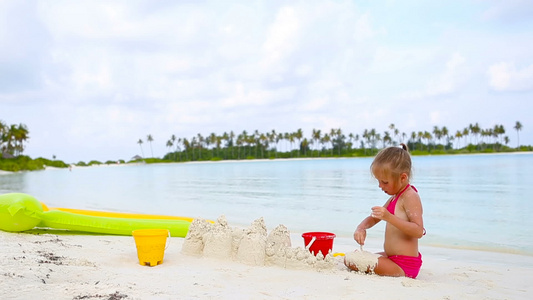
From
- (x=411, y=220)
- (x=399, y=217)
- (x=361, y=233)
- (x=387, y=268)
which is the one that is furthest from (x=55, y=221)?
(x=411, y=220)

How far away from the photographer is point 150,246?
4.20 m

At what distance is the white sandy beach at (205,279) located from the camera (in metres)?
3.09

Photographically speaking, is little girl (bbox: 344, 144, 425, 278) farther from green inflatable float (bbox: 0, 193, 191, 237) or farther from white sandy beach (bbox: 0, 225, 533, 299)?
green inflatable float (bbox: 0, 193, 191, 237)

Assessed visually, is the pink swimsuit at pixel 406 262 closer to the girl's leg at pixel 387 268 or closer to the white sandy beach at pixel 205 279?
the girl's leg at pixel 387 268

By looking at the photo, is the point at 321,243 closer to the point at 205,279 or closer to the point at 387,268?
the point at 387,268

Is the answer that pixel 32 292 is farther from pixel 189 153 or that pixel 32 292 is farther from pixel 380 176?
pixel 189 153

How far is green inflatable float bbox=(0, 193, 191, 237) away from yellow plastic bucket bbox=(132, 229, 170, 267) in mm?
2095

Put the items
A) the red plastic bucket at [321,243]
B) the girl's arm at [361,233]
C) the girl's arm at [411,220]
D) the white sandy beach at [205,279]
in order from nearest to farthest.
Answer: the white sandy beach at [205,279]
the girl's arm at [411,220]
the girl's arm at [361,233]
the red plastic bucket at [321,243]

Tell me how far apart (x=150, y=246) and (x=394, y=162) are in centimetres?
248

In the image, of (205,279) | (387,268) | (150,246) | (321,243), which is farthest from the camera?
(321,243)

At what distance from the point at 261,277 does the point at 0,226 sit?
4.45 m

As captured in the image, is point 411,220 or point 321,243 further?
point 321,243

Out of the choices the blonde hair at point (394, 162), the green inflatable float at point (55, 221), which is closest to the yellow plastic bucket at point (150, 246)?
the green inflatable float at point (55, 221)

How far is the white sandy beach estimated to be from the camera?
3092 mm
